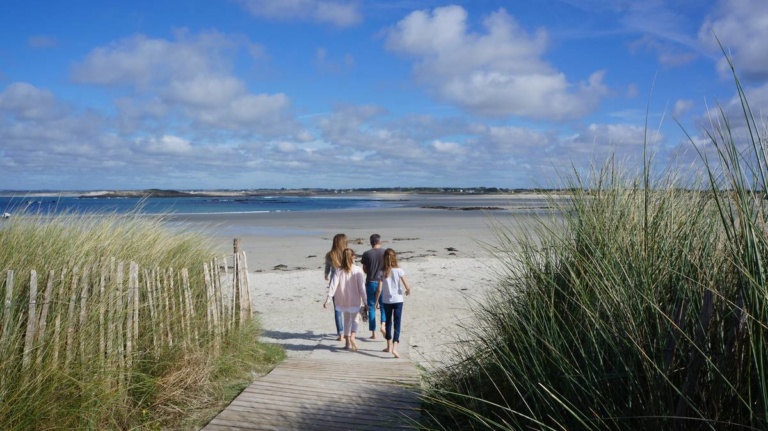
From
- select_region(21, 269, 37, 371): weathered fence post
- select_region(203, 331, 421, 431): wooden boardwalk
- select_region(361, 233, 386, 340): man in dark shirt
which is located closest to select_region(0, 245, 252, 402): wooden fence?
select_region(21, 269, 37, 371): weathered fence post

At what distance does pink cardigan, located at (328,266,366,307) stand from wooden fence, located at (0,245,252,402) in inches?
83.1

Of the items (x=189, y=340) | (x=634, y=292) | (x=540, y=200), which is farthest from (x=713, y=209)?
(x=189, y=340)

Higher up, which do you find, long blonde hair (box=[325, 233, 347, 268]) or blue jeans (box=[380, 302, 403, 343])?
long blonde hair (box=[325, 233, 347, 268])

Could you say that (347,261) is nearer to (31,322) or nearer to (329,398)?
(329,398)

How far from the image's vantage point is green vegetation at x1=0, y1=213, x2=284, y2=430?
4.11 metres

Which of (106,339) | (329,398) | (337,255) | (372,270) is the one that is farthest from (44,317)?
(372,270)

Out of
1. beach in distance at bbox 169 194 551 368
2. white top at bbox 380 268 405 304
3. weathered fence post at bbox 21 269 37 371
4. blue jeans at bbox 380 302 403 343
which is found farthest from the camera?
beach in distance at bbox 169 194 551 368

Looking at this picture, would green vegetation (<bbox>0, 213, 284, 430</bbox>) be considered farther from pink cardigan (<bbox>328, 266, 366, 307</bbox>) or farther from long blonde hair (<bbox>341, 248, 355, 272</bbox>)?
long blonde hair (<bbox>341, 248, 355, 272</bbox>)

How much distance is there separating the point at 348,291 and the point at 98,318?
13.4ft

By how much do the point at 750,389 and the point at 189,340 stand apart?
5266mm

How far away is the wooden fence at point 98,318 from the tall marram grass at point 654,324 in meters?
2.82

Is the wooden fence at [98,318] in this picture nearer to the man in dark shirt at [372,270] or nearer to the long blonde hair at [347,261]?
the long blonde hair at [347,261]

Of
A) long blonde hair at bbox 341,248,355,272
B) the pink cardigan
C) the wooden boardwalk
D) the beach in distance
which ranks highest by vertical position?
long blonde hair at bbox 341,248,355,272

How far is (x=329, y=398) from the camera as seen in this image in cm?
546
